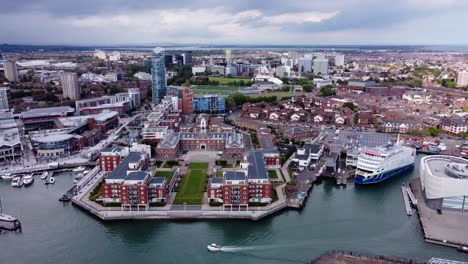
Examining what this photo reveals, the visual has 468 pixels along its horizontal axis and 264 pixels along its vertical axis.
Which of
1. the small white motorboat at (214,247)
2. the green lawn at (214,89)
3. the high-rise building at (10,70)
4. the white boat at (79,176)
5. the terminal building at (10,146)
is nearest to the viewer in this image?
the small white motorboat at (214,247)

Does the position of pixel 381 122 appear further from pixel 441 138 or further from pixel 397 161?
A: pixel 397 161

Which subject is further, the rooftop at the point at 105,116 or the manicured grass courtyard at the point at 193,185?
the rooftop at the point at 105,116

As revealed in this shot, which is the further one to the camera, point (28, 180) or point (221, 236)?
point (28, 180)

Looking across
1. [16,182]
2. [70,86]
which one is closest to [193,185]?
[16,182]

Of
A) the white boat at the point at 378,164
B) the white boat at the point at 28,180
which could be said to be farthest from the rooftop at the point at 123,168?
the white boat at the point at 378,164

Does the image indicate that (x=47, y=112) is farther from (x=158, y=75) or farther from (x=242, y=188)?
(x=242, y=188)

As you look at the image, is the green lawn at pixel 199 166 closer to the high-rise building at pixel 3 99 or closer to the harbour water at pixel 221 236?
the harbour water at pixel 221 236

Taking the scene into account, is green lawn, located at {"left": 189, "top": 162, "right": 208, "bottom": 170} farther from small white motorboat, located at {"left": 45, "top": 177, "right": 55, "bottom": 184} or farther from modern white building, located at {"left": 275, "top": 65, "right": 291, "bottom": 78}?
modern white building, located at {"left": 275, "top": 65, "right": 291, "bottom": 78}
